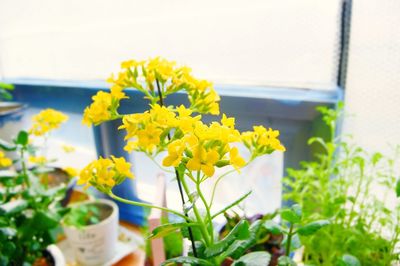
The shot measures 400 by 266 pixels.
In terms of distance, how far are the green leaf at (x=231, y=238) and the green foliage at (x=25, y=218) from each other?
1.28ft

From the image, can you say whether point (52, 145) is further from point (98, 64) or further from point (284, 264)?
point (284, 264)

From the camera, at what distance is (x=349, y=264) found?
392mm

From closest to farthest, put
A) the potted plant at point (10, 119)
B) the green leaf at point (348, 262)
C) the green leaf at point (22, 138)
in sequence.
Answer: the green leaf at point (348, 262), the green leaf at point (22, 138), the potted plant at point (10, 119)

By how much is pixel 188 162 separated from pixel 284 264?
207mm

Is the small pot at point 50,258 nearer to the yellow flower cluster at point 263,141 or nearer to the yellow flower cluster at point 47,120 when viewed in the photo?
the yellow flower cluster at point 47,120

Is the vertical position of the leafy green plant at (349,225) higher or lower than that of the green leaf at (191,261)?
lower

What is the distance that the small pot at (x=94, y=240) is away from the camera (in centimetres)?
81

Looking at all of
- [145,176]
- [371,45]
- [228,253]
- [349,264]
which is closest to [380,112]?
[371,45]

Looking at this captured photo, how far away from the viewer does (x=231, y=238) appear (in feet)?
1.08

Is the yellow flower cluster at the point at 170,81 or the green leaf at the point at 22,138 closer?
the yellow flower cluster at the point at 170,81

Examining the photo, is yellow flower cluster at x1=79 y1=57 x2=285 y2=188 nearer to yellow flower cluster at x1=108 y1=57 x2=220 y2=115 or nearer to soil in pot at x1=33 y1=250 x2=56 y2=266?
yellow flower cluster at x1=108 y1=57 x2=220 y2=115

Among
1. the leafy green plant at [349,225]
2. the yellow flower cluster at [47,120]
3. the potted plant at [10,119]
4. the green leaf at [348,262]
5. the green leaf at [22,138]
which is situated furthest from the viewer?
the potted plant at [10,119]

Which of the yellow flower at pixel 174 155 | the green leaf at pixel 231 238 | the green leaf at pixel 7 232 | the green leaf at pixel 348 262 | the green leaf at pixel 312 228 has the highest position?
the yellow flower at pixel 174 155

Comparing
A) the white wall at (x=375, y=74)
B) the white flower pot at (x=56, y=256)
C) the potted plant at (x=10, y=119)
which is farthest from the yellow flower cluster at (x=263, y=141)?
the potted plant at (x=10, y=119)
